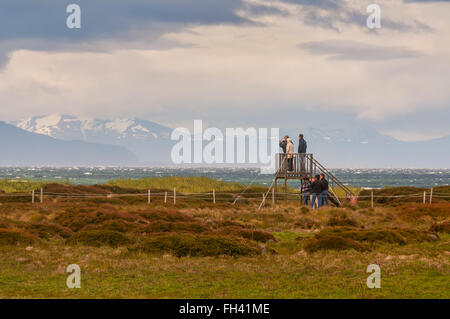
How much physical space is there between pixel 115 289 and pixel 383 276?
6.55 m

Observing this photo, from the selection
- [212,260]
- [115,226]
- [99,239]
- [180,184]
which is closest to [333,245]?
[212,260]

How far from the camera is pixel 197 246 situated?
1881 centimetres

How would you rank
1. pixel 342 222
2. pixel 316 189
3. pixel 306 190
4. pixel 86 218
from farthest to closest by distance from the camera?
pixel 306 190, pixel 316 189, pixel 342 222, pixel 86 218

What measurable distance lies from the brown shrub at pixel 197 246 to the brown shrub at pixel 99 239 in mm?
1703

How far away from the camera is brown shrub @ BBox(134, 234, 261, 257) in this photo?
18.6 metres

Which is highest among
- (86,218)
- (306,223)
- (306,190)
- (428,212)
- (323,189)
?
(323,189)

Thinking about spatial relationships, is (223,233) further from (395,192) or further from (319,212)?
(395,192)

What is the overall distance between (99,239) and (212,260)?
18.0ft

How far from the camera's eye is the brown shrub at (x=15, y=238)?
2056 centimetres

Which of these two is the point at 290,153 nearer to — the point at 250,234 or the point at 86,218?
the point at 86,218

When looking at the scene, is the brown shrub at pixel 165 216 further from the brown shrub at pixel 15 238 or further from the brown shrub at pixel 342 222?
the brown shrub at pixel 15 238

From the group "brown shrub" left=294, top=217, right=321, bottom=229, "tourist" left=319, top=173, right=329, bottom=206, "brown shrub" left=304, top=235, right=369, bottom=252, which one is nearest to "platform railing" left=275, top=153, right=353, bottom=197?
"tourist" left=319, top=173, right=329, bottom=206

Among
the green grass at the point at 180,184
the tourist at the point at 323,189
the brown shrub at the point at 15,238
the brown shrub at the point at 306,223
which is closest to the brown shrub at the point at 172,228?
the brown shrub at the point at 15,238

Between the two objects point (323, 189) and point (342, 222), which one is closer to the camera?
point (342, 222)
